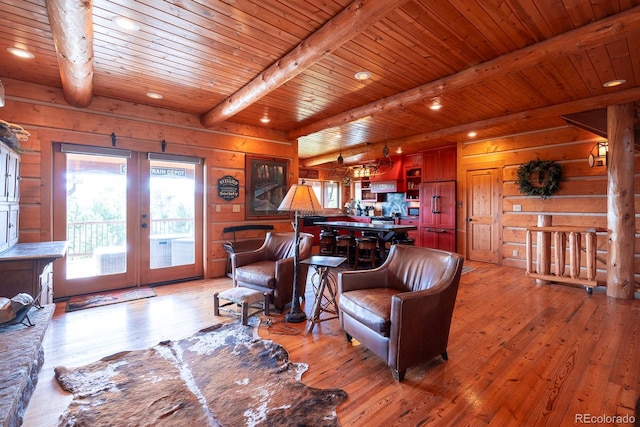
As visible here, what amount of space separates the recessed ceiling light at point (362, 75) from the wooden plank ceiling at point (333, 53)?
87 mm

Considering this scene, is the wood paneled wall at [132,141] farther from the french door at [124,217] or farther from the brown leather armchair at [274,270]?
the brown leather armchair at [274,270]

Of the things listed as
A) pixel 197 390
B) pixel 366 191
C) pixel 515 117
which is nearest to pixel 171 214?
pixel 197 390

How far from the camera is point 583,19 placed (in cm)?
246

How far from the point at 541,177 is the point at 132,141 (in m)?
6.92

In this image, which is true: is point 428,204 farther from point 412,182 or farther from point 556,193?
point 556,193

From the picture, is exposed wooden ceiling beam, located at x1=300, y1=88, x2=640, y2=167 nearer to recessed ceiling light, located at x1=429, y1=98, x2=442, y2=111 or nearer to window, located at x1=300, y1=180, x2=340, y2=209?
recessed ceiling light, located at x1=429, y1=98, x2=442, y2=111

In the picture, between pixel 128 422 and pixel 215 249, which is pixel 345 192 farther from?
pixel 128 422

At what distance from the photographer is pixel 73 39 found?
235 cm

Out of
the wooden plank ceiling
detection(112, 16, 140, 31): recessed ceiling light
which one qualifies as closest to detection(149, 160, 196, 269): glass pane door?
the wooden plank ceiling

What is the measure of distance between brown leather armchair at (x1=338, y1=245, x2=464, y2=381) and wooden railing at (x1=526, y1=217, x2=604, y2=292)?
327 centimetres

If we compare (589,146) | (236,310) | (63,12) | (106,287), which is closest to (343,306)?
(236,310)

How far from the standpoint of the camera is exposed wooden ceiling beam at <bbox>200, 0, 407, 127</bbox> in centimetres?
215

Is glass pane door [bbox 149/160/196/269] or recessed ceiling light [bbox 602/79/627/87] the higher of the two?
recessed ceiling light [bbox 602/79/627/87]

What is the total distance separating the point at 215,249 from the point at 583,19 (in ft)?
17.3
